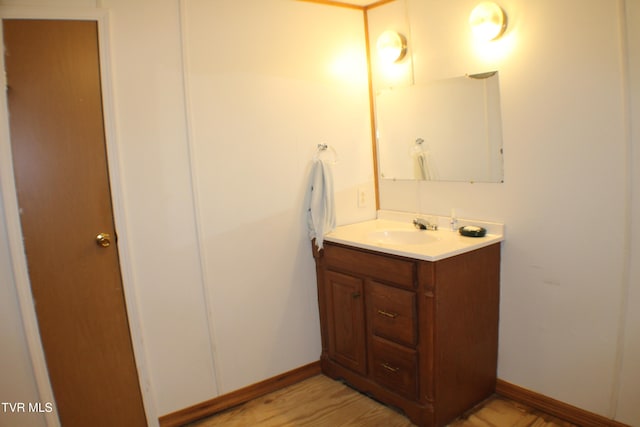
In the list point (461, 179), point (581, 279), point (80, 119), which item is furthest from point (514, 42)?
point (80, 119)

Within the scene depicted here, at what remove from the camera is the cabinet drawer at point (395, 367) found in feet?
6.75

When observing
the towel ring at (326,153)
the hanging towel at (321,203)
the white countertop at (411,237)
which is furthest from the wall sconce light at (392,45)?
the white countertop at (411,237)

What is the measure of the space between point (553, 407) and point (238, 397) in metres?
1.64

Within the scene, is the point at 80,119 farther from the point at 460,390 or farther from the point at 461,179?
the point at 460,390

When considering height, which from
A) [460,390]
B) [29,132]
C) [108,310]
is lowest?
[460,390]

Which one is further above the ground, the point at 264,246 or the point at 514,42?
the point at 514,42

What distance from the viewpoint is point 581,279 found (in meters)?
1.92

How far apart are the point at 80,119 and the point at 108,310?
90 cm

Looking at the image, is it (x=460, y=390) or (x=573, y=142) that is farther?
(x=460, y=390)

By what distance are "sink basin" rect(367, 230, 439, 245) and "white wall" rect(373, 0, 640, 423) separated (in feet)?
0.88

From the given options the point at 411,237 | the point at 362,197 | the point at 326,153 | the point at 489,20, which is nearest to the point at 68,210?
the point at 326,153

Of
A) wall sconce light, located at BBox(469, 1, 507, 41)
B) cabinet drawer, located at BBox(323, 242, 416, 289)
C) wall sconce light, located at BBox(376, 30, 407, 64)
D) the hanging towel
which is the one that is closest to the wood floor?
cabinet drawer, located at BBox(323, 242, 416, 289)

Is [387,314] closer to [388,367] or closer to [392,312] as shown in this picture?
[392,312]

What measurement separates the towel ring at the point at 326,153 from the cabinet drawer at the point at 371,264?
0.53 m
